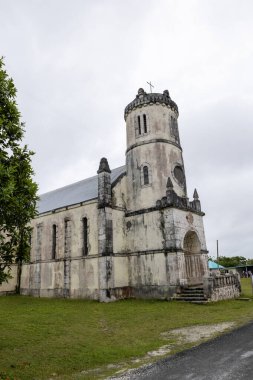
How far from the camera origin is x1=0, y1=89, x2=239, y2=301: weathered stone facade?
845 inches

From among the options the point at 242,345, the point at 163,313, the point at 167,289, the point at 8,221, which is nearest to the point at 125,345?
the point at 242,345

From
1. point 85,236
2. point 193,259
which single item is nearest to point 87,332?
point 85,236

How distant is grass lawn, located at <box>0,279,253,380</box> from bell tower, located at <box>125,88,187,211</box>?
857 centimetres

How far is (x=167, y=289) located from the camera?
20562 millimetres

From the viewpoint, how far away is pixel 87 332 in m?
11.8

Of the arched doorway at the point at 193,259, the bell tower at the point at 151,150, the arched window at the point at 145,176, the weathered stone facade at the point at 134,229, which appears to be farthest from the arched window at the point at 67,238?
the arched doorway at the point at 193,259

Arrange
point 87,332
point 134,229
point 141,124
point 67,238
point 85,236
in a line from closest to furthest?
point 87,332
point 134,229
point 85,236
point 67,238
point 141,124

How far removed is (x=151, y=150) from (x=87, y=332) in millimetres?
Answer: 16064

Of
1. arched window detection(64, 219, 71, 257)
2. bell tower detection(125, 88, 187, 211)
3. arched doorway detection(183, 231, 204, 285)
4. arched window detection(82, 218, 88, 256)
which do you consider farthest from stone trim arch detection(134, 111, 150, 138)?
arched window detection(64, 219, 71, 257)

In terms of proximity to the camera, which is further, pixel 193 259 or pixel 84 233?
pixel 84 233

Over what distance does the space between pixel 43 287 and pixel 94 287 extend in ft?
21.4

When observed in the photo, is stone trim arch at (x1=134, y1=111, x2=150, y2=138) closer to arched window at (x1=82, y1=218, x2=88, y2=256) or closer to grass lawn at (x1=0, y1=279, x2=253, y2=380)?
arched window at (x1=82, y1=218, x2=88, y2=256)

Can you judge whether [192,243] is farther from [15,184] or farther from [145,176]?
[15,184]

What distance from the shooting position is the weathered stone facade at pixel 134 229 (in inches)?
845
